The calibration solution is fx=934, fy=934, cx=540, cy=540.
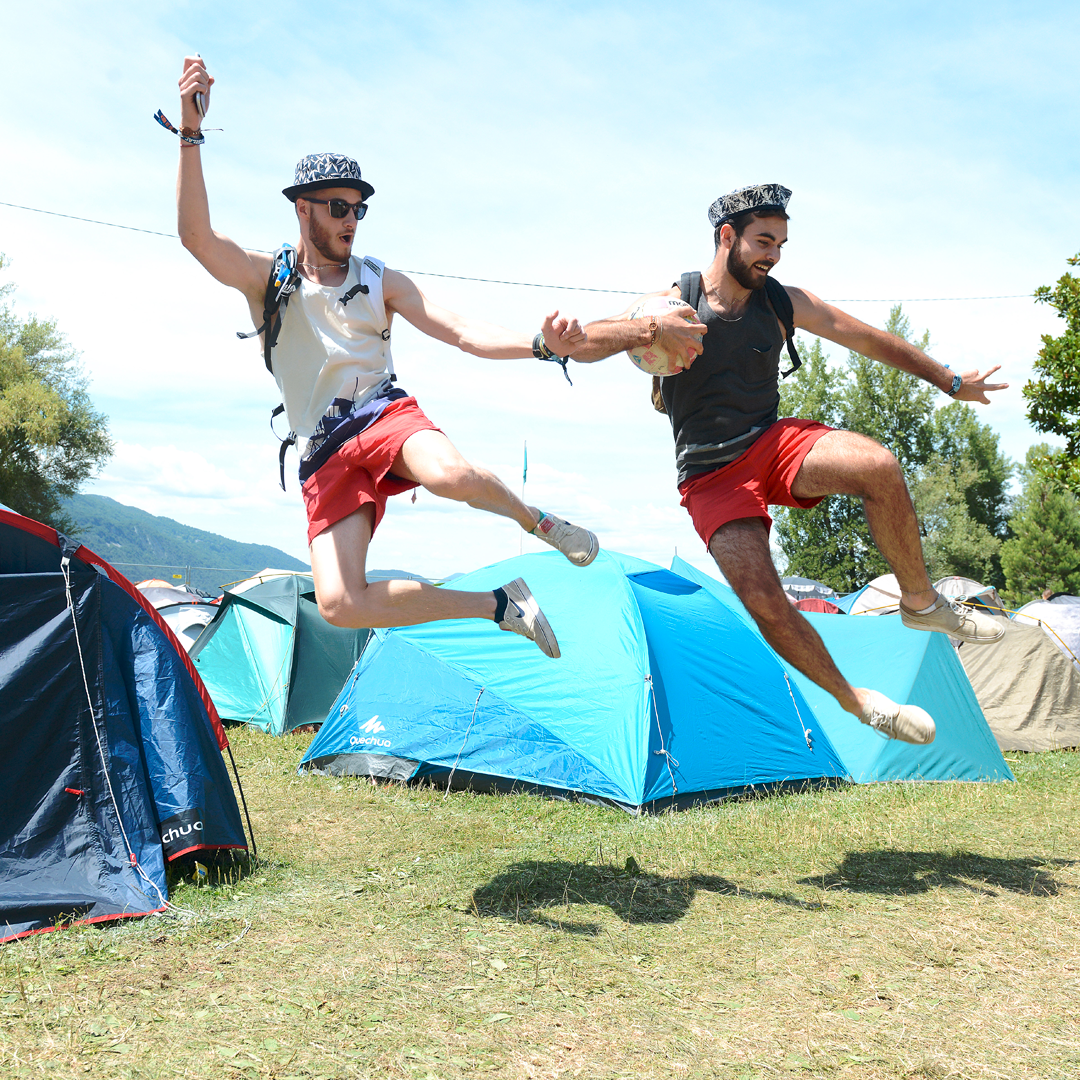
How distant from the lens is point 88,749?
4.43 metres

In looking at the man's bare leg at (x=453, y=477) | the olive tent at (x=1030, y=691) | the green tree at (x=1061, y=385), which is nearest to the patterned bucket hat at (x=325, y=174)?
the man's bare leg at (x=453, y=477)

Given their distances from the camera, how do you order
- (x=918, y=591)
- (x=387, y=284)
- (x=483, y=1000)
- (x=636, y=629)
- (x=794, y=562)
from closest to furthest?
(x=483, y=1000)
(x=387, y=284)
(x=918, y=591)
(x=636, y=629)
(x=794, y=562)

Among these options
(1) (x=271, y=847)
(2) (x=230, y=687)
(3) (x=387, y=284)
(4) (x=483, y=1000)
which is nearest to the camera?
(4) (x=483, y=1000)

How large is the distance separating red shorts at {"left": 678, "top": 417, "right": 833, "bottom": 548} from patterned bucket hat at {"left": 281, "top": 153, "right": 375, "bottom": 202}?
2170 millimetres

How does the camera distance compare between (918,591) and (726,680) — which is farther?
(726,680)

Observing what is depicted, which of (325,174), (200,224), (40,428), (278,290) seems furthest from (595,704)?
(40,428)

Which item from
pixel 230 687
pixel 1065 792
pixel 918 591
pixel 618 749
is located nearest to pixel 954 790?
pixel 1065 792

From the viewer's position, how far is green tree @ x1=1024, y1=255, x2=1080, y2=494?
16125mm

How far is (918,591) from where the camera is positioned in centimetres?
456

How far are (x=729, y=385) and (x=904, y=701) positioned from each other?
158 inches

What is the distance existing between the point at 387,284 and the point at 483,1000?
118 inches

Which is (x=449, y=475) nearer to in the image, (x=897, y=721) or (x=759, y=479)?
(x=759, y=479)

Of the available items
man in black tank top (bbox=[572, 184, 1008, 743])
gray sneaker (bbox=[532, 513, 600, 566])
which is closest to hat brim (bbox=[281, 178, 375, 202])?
man in black tank top (bbox=[572, 184, 1008, 743])

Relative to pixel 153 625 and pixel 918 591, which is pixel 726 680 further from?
pixel 153 625
